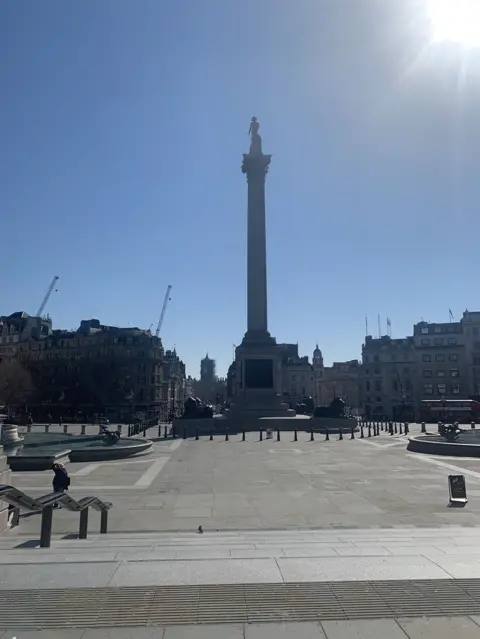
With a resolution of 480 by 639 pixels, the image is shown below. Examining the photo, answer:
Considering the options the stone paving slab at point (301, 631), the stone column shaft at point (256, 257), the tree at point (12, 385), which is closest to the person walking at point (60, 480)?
the stone paving slab at point (301, 631)

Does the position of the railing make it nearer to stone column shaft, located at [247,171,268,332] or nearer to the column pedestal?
the column pedestal

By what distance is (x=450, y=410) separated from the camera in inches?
3051

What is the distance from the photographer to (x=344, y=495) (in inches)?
658

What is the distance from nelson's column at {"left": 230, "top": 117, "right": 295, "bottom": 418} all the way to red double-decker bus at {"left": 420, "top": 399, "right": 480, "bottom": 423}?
965 inches

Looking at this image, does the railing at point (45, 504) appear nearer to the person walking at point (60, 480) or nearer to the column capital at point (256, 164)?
the person walking at point (60, 480)

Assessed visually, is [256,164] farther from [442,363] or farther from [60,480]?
[442,363]

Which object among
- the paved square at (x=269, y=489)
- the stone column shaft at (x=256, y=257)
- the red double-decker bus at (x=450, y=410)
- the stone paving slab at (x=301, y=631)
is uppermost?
the stone column shaft at (x=256, y=257)

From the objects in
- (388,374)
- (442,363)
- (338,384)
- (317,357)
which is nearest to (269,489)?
(442,363)

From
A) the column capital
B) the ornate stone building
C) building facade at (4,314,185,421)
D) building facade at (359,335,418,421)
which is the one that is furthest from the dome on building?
the column capital

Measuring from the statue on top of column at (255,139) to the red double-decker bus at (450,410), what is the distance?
41208 millimetres

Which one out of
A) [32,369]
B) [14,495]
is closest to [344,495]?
[14,495]

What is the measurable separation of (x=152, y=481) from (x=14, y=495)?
11576 millimetres

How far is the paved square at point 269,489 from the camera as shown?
13.2m

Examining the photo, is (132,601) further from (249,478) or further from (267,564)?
(249,478)
